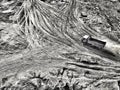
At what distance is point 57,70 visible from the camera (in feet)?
12.2

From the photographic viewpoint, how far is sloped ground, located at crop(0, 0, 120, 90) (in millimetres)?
3451

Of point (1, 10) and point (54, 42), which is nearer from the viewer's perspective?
point (54, 42)

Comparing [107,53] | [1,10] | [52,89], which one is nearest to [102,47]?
[107,53]

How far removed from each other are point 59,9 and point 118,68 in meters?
2.73

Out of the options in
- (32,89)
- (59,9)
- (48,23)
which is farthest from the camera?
(59,9)

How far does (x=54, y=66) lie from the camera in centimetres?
380

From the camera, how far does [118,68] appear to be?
3.65m

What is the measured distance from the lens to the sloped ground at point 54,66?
3451 millimetres

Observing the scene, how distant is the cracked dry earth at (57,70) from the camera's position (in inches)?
135

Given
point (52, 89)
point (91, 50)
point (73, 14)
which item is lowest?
point (52, 89)

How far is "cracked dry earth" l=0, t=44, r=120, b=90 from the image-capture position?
3.44 m

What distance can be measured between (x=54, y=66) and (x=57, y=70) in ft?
0.42

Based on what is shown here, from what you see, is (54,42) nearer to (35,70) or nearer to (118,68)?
(35,70)

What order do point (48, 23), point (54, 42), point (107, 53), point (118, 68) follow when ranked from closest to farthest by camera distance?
point (118, 68)
point (107, 53)
point (54, 42)
point (48, 23)
